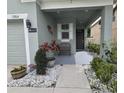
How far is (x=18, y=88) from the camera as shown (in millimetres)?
4199

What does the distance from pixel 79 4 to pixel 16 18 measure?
10.2 feet

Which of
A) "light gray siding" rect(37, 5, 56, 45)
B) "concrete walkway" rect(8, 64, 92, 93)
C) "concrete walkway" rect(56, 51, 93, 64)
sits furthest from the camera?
"concrete walkway" rect(56, 51, 93, 64)

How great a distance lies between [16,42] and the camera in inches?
280

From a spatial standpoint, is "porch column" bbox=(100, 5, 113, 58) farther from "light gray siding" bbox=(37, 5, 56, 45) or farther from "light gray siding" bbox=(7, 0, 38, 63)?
"light gray siding" bbox=(7, 0, 38, 63)

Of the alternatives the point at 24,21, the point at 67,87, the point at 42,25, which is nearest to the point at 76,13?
the point at 42,25

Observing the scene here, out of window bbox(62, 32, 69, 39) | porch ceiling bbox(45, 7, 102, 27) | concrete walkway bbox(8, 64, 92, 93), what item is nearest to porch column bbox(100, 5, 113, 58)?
porch ceiling bbox(45, 7, 102, 27)

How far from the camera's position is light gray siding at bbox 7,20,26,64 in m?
7.04

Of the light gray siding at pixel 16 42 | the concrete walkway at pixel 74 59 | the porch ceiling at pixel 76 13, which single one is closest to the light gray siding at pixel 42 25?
the porch ceiling at pixel 76 13

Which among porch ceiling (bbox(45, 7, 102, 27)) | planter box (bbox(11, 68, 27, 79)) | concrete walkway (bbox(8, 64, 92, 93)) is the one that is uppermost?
porch ceiling (bbox(45, 7, 102, 27))

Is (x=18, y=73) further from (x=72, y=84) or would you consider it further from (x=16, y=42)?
(x=16, y=42)

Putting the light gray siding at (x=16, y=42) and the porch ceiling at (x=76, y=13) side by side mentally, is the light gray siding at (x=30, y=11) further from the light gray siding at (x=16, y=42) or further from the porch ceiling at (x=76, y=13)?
the porch ceiling at (x=76, y=13)
